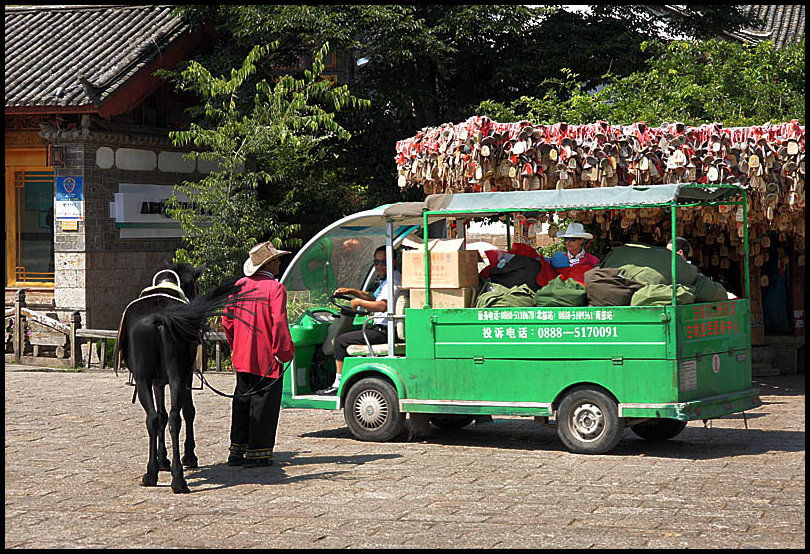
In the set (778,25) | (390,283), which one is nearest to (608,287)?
(390,283)

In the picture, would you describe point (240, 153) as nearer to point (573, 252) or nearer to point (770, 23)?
point (573, 252)

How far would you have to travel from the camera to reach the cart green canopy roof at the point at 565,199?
980 cm

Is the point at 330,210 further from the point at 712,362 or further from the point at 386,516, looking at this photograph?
the point at 386,516

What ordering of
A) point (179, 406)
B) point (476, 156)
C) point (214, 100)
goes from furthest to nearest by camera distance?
point (214, 100) < point (476, 156) < point (179, 406)

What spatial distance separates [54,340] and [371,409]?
8991mm

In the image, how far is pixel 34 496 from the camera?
8414 mm

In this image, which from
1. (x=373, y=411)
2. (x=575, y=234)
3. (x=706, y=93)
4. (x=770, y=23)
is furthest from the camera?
(x=770, y=23)

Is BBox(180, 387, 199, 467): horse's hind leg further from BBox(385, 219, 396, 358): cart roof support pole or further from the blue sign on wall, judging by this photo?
the blue sign on wall

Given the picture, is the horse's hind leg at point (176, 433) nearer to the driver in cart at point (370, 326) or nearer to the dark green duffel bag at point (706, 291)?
the driver in cart at point (370, 326)

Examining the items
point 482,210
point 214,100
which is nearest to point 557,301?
point 482,210

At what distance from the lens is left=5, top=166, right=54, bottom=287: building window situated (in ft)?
67.5

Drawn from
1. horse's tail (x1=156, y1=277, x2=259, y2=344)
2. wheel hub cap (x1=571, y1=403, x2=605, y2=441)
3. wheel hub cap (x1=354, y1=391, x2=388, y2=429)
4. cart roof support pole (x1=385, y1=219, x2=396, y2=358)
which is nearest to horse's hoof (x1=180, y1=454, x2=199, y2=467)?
horse's tail (x1=156, y1=277, x2=259, y2=344)

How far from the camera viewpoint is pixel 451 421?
1196cm

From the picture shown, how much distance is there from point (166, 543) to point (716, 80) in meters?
12.0
